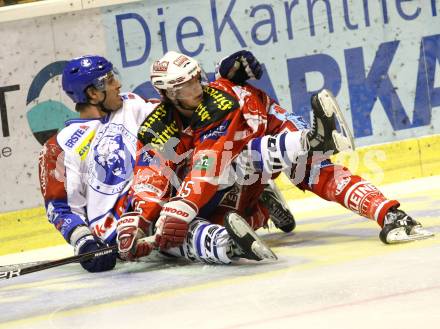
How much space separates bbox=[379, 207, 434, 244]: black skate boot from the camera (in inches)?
174

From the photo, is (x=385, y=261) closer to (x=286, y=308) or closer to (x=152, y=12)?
(x=286, y=308)

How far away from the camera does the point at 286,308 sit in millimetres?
3498

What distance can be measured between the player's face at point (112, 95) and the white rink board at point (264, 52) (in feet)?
3.79

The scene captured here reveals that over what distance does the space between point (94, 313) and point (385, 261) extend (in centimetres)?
111

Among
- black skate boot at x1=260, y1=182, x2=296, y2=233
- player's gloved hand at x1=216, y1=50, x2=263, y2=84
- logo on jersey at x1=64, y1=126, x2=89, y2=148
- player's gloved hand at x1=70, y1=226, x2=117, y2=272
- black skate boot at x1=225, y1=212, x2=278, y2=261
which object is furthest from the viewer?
black skate boot at x1=260, y1=182, x2=296, y2=233

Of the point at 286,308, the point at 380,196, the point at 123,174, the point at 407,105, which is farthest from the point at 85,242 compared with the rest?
the point at 407,105

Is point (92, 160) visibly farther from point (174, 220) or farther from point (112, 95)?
point (174, 220)

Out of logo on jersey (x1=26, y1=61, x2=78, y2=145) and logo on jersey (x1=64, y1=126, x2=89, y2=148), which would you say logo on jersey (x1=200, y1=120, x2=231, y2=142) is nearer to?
logo on jersey (x1=64, y1=126, x2=89, y2=148)

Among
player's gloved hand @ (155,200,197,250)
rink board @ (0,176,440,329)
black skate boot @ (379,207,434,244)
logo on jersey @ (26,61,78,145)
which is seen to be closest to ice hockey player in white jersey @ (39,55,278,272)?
rink board @ (0,176,440,329)

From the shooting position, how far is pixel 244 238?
434 cm

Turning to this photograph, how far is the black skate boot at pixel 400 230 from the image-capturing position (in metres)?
4.42

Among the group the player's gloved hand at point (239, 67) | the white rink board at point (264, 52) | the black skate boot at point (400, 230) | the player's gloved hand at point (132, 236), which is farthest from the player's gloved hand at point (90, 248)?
the white rink board at point (264, 52)

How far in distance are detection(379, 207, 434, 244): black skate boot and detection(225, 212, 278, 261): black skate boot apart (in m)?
0.51

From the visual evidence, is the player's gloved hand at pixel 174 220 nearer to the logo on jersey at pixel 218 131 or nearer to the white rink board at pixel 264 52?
the logo on jersey at pixel 218 131
